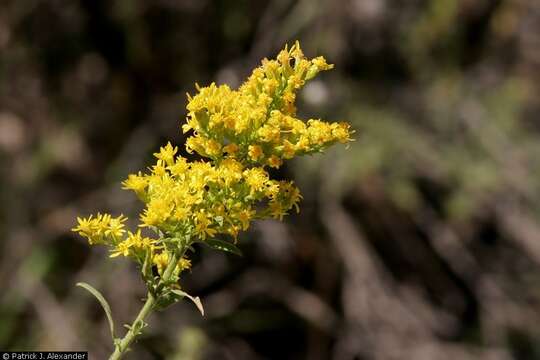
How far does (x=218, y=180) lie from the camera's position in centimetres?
155

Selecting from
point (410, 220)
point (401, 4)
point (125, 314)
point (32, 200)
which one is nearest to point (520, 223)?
point (410, 220)

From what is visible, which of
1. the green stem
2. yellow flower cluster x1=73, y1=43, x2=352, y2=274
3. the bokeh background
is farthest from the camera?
the bokeh background

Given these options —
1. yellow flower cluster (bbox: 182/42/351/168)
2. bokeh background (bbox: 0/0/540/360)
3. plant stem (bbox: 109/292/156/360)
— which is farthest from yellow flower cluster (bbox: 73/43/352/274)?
bokeh background (bbox: 0/0/540/360)

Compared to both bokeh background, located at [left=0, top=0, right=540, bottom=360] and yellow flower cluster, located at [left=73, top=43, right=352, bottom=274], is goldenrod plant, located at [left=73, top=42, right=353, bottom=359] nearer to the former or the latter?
yellow flower cluster, located at [left=73, top=43, right=352, bottom=274]

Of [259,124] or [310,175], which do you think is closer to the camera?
[259,124]

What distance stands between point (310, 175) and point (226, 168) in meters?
3.63

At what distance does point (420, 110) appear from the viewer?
574 cm

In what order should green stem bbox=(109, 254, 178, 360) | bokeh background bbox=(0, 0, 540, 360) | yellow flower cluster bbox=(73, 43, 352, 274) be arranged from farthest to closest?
bokeh background bbox=(0, 0, 540, 360) < yellow flower cluster bbox=(73, 43, 352, 274) < green stem bbox=(109, 254, 178, 360)

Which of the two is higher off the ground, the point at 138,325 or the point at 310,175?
the point at 310,175

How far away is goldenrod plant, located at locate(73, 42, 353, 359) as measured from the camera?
156cm

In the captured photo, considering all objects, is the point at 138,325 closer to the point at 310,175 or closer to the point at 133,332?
the point at 133,332

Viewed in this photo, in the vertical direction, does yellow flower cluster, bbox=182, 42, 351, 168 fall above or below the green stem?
above

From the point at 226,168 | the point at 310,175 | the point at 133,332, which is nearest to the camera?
the point at 133,332

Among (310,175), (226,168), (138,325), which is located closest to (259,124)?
(226,168)
